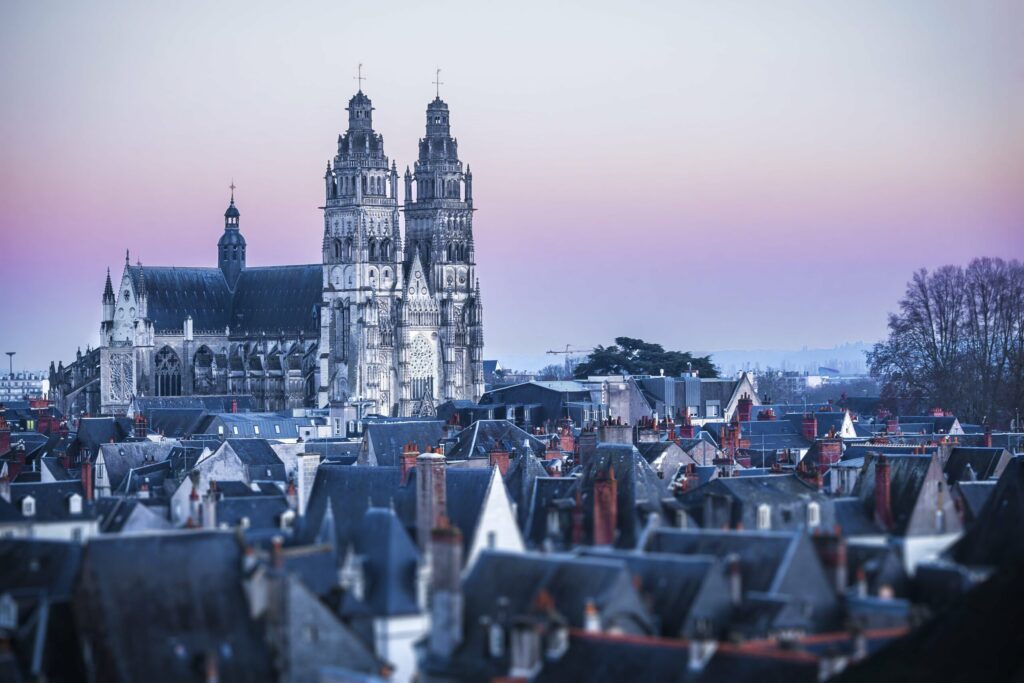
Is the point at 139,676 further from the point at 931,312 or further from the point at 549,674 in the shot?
the point at 931,312

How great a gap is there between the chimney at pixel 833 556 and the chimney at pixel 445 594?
7698mm

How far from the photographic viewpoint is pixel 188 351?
171m

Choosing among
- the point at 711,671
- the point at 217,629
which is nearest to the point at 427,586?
the point at 217,629

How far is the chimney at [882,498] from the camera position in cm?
5656

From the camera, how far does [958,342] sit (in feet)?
452

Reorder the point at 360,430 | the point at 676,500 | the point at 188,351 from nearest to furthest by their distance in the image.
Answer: the point at 676,500
the point at 360,430
the point at 188,351

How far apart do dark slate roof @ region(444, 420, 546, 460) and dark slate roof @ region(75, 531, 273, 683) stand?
38.7 metres

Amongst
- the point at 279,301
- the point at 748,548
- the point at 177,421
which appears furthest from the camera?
the point at 279,301

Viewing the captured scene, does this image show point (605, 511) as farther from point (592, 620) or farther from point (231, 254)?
point (231, 254)

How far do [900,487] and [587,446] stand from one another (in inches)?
640

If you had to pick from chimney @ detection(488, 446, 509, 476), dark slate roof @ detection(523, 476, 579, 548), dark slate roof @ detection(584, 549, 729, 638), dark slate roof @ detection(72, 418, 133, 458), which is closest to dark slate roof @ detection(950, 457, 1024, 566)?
dark slate roof @ detection(584, 549, 729, 638)

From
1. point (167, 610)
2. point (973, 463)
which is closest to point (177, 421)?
point (973, 463)

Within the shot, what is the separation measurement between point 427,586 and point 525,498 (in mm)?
16004

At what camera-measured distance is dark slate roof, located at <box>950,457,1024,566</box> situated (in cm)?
4756
